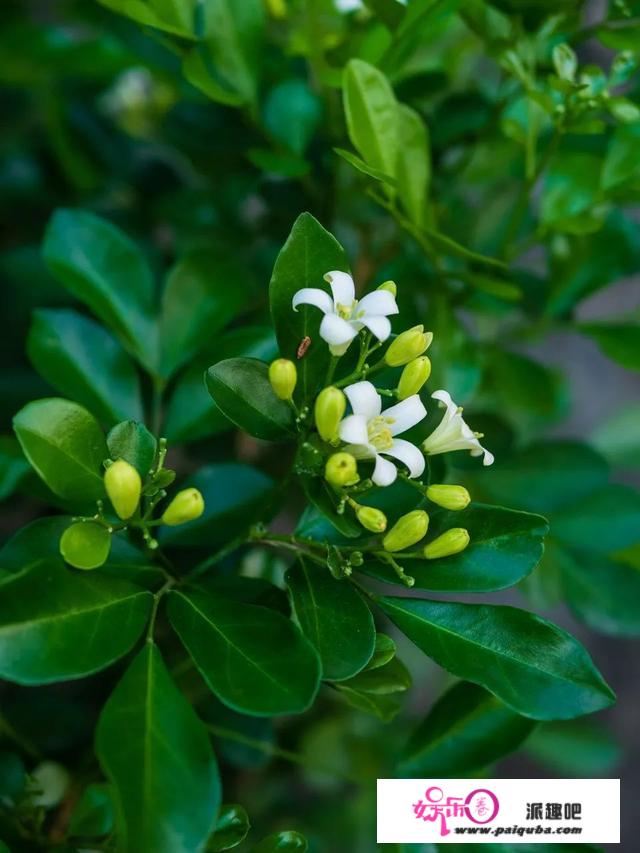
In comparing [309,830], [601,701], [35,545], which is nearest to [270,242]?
[35,545]

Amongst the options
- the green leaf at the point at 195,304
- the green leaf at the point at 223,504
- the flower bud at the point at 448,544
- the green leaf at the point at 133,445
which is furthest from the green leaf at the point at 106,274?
the flower bud at the point at 448,544

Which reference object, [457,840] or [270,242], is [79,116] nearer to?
[270,242]

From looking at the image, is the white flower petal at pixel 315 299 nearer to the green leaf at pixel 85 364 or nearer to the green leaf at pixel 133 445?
the green leaf at pixel 133 445

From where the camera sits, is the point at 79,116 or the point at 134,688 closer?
the point at 134,688

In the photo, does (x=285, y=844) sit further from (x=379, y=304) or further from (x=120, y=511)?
(x=379, y=304)

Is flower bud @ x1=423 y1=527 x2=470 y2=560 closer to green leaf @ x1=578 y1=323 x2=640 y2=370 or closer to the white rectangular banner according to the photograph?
the white rectangular banner
